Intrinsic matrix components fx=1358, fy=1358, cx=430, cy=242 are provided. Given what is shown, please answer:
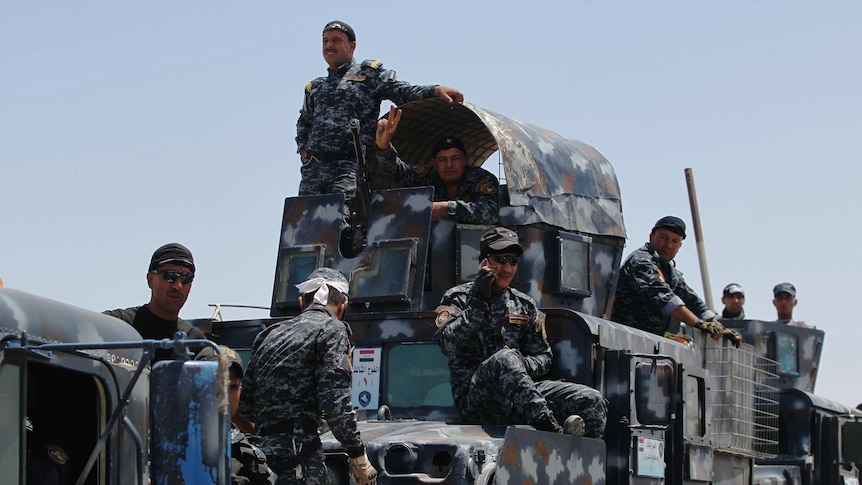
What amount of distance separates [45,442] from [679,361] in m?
5.11

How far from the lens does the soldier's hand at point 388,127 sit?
900 centimetres

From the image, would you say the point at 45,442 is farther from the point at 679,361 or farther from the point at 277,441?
the point at 679,361

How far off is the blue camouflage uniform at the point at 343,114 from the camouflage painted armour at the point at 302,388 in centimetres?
325

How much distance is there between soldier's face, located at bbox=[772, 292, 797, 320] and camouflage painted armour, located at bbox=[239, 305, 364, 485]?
337 inches

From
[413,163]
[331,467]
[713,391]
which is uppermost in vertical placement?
[413,163]

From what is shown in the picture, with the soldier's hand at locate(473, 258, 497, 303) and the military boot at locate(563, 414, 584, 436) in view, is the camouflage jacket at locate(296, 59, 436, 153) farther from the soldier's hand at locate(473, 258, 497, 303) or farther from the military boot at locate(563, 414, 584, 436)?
the military boot at locate(563, 414, 584, 436)

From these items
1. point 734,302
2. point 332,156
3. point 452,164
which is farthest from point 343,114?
point 734,302

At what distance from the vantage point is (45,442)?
4199 mm

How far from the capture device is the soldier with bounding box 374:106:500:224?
856 cm

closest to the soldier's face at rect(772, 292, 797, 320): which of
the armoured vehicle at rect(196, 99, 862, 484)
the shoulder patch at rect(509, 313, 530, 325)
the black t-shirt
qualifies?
the armoured vehicle at rect(196, 99, 862, 484)

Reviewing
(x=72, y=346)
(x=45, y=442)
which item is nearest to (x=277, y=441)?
(x=45, y=442)

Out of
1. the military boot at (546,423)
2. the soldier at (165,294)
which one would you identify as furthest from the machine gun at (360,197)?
the soldier at (165,294)

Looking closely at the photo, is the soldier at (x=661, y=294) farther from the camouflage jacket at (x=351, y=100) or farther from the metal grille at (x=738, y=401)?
the camouflage jacket at (x=351, y=100)

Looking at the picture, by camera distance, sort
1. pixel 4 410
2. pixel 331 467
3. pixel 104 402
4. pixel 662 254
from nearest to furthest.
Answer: pixel 4 410 → pixel 104 402 → pixel 331 467 → pixel 662 254
